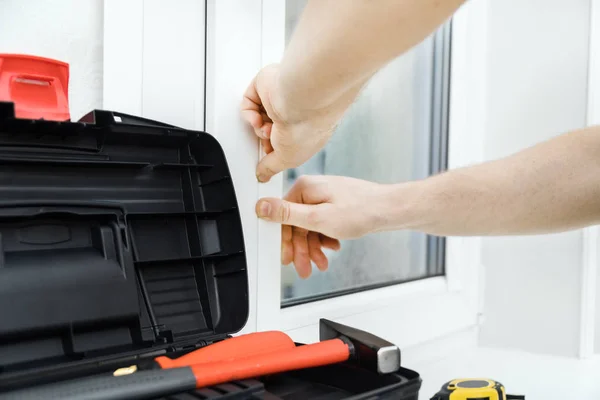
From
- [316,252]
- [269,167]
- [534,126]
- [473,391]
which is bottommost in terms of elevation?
[473,391]

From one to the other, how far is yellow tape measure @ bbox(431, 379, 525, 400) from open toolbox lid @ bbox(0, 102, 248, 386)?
0.77 feet

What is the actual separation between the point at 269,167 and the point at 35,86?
0.26m

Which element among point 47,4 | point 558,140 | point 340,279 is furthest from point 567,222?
point 47,4

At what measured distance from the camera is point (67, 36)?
569 mm

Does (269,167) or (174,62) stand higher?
(174,62)

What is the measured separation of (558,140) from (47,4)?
570 mm


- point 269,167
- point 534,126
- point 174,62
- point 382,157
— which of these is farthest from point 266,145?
point 534,126

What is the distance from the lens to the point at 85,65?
0.58m

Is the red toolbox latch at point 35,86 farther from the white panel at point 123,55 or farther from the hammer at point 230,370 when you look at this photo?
the hammer at point 230,370

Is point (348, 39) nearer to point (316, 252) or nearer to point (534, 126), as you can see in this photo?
point (316, 252)

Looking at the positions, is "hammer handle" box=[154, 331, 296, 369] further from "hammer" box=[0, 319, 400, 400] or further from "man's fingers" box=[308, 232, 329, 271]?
"man's fingers" box=[308, 232, 329, 271]

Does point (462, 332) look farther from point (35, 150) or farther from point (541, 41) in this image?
point (35, 150)

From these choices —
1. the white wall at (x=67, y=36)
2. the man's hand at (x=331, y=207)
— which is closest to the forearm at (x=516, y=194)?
the man's hand at (x=331, y=207)

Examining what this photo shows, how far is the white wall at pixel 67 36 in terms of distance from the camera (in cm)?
53
